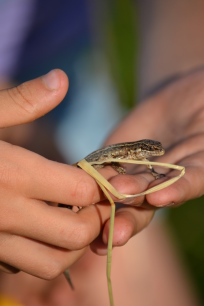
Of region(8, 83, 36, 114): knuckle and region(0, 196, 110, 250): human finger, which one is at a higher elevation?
region(8, 83, 36, 114): knuckle

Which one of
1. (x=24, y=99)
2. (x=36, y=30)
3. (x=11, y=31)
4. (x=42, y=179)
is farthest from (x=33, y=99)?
(x=36, y=30)

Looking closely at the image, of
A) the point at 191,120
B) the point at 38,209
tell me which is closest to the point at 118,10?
the point at 191,120

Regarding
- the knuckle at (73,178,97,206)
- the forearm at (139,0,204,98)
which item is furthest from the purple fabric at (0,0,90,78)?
the knuckle at (73,178,97,206)

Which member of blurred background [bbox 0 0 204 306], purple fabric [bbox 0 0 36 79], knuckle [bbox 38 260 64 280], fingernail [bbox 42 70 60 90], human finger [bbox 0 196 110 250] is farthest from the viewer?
purple fabric [bbox 0 0 36 79]

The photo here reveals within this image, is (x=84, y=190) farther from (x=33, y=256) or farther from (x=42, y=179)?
(x=33, y=256)

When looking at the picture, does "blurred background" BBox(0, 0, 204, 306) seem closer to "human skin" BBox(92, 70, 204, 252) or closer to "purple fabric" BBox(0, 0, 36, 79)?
"purple fabric" BBox(0, 0, 36, 79)

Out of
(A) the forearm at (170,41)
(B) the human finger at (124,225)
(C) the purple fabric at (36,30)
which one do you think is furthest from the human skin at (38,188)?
(C) the purple fabric at (36,30)

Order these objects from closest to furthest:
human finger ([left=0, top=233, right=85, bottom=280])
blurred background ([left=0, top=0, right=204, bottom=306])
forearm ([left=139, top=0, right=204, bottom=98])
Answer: human finger ([left=0, top=233, right=85, bottom=280])
forearm ([left=139, top=0, right=204, bottom=98])
blurred background ([left=0, top=0, right=204, bottom=306])
